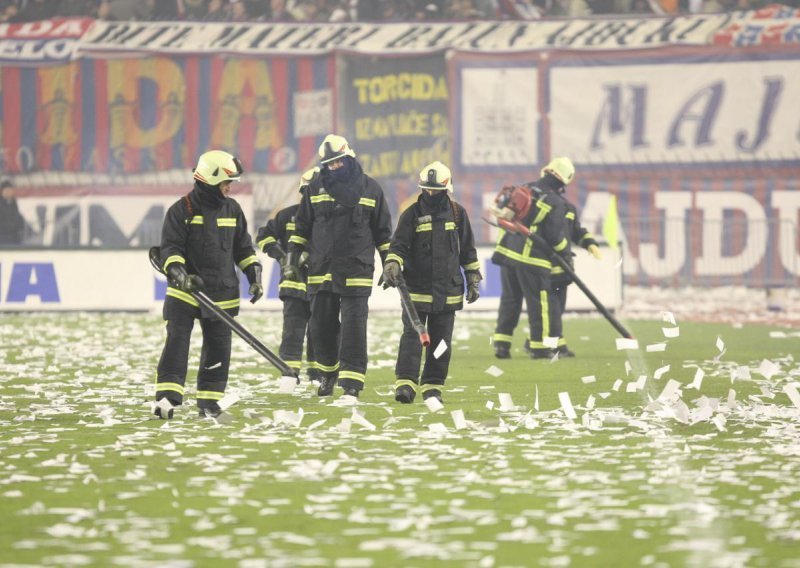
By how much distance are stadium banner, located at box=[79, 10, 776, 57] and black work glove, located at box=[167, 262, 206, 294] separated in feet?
61.3

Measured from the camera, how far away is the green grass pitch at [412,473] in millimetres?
6504

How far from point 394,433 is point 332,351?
2.36 m

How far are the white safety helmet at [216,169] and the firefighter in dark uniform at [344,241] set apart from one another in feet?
3.46

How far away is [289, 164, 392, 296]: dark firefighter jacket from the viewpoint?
11.9 m

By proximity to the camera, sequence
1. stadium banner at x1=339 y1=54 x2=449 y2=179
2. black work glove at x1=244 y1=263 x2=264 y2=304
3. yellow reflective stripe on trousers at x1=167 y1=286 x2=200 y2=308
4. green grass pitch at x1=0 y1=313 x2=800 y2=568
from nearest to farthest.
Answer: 1. green grass pitch at x1=0 y1=313 x2=800 y2=568
2. yellow reflective stripe on trousers at x1=167 y1=286 x2=200 y2=308
3. black work glove at x1=244 y1=263 x2=264 y2=304
4. stadium banner at x1=339 y1=54 x2=449 y2=179

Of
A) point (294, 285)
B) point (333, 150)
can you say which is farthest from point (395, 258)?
point (294, 285)

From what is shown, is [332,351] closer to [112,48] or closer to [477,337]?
[477,337]

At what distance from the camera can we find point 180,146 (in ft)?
98.8

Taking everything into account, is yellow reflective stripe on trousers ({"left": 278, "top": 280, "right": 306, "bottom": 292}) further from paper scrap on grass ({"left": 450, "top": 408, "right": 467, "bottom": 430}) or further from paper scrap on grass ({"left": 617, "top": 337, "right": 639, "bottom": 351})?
paper scrap on grass ({"left": 617, "top": 337, "right": 639, "bottom": 351})

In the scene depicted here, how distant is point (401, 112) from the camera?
29.3 m

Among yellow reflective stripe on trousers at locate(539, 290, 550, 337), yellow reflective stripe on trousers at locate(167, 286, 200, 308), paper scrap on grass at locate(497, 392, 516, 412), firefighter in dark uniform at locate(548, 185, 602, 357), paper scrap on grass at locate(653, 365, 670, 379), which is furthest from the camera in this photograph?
firefighter in dark uniform at locate(548, 185, 602, 357)

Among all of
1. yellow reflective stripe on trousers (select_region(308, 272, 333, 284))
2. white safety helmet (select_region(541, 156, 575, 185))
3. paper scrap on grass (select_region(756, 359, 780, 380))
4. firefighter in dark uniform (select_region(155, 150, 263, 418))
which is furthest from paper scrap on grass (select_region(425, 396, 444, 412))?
white safety helmet (select_region(541, 156, 575, 185))

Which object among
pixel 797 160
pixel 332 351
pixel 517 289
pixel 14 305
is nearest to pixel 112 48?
pixel 14 305

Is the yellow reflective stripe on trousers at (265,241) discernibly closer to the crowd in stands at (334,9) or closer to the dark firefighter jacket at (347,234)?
the dark firefighter jacket at (347,234)
